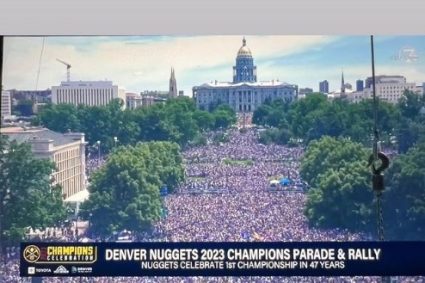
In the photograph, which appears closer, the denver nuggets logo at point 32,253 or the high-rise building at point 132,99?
the denver nuggets logo at point 32,253

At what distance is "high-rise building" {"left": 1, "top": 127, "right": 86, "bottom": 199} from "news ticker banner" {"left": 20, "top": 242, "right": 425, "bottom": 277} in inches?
24.5

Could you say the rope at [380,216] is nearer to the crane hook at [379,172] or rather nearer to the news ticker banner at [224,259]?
the crane hook at [379,172]

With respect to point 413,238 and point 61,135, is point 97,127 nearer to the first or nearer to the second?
point 61,135

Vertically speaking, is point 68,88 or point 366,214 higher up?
point 68,88

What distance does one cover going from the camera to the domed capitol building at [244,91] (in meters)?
5.99

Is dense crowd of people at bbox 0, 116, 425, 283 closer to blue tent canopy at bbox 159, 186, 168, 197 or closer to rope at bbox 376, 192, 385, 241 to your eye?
blue tent canopy at bbox 159, 186, 168, 197

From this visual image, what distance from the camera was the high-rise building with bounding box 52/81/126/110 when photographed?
602 centimetres

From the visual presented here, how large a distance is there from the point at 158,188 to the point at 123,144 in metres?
0.32

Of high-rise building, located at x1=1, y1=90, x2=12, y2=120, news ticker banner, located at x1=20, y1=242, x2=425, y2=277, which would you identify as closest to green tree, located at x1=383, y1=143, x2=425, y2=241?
news ticker banner, located at x1=20, y1=242, x2=425, y2=277

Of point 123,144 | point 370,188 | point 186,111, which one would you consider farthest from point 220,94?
point 370,188

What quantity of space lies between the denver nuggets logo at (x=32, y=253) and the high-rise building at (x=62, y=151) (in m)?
0.60

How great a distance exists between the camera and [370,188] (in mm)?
6039

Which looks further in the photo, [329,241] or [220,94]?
[220,94]
